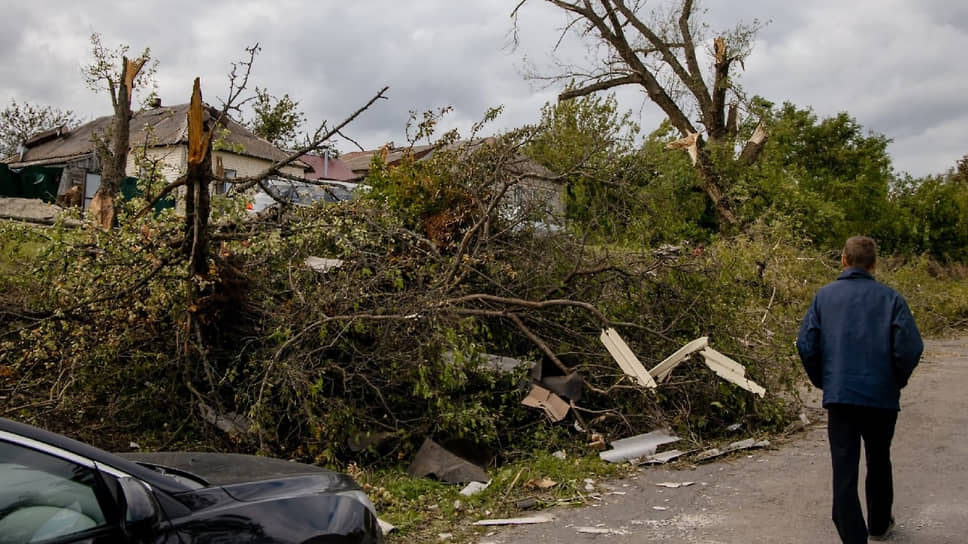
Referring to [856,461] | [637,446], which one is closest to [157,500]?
[856,461]

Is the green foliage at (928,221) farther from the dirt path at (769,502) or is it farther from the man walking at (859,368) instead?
the man walking at (859,368)

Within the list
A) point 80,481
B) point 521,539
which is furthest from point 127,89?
point 80,481

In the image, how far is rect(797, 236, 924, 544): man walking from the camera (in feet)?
14.0

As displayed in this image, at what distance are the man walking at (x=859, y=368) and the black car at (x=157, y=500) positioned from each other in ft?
8.61

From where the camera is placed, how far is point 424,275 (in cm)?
795

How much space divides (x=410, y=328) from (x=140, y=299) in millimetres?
2407

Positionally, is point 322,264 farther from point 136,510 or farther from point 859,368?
point 136,510

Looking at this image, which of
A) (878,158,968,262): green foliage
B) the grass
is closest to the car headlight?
the grass

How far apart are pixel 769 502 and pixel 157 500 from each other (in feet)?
14.4

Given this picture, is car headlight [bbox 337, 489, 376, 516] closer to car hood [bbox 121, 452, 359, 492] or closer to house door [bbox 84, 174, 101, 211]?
car hood [bbox 121, 452, 359, 492]

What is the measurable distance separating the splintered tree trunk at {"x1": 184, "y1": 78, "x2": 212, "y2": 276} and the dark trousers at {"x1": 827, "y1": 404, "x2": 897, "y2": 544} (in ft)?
Result: 16.4

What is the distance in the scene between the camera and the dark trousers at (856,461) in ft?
14.0

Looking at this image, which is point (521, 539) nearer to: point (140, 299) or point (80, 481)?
point (80, 481)

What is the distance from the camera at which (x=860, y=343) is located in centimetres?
436
